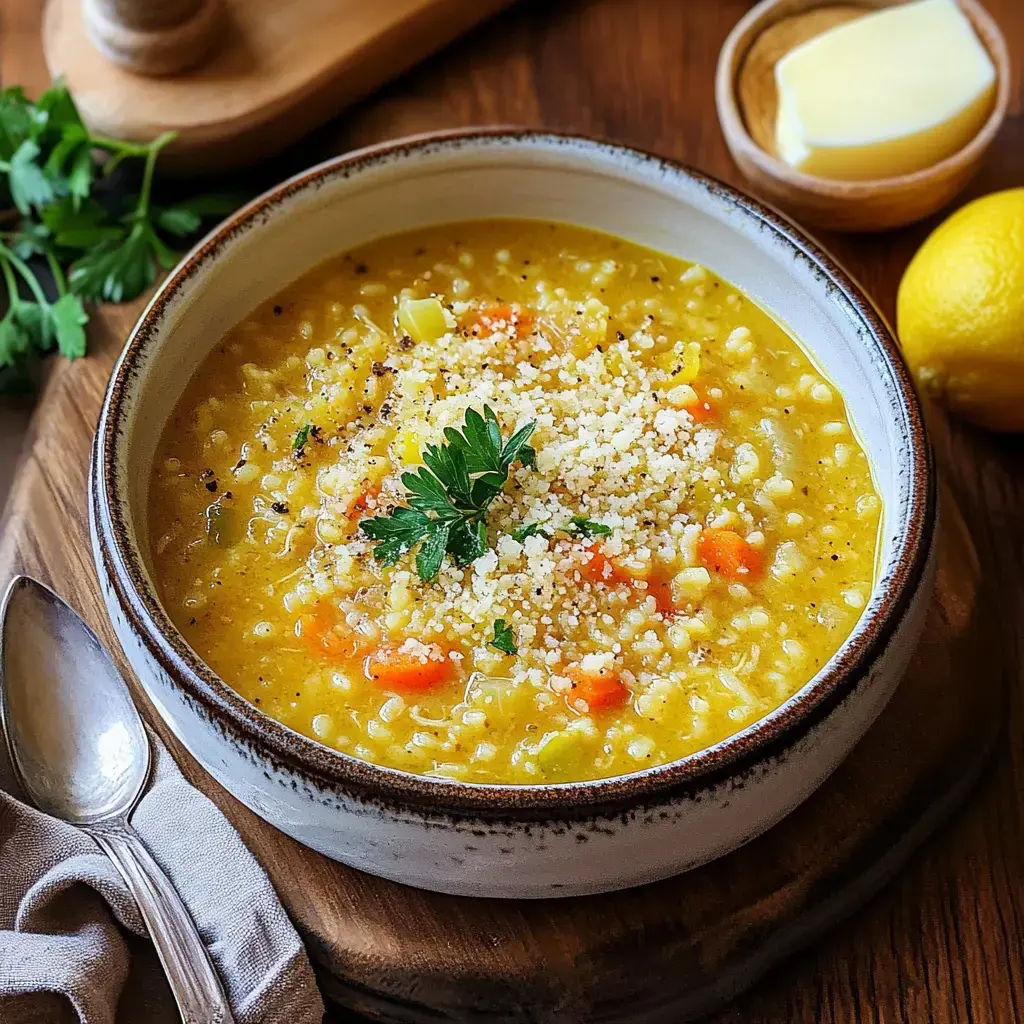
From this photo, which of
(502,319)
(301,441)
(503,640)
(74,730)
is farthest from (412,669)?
(502,319)

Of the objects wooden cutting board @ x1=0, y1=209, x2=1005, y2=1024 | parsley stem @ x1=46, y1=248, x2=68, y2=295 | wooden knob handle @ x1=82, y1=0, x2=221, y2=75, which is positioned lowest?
wooden cutting board @ x1=0, y1=209, x2=1005, y2=1024

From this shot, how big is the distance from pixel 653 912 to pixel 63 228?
6.93 feet

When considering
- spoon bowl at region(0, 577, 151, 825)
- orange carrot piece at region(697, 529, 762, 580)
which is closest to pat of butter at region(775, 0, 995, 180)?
orange carrot piece at region(697, 529, 762, 580)

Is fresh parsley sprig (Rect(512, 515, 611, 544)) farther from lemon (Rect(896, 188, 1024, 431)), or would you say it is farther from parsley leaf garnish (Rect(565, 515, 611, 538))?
lemon (Rect(896, 188, 1024, 431))

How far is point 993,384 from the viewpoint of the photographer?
284cm

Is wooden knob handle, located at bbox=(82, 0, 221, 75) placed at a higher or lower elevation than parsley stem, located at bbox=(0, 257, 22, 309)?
higher

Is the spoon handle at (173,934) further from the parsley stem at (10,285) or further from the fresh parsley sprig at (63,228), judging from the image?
the parsley stem at (10,285)

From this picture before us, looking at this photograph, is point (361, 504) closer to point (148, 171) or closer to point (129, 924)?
point (129, 924)

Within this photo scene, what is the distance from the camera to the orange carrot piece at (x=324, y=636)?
7.45 ft

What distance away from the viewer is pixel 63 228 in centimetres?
309

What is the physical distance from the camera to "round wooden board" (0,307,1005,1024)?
2.16 metres

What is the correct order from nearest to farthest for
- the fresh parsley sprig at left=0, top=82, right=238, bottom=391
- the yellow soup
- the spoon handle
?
the spoon handle, the yellow soup, the fresh parsley sprig at left=0, top=82, right=238, bottom=391

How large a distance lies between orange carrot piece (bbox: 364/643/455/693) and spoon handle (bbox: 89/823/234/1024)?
0.51 meters

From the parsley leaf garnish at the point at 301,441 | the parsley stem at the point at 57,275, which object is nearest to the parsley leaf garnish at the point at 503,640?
the parsley leaf garnish at the point at 301,441
